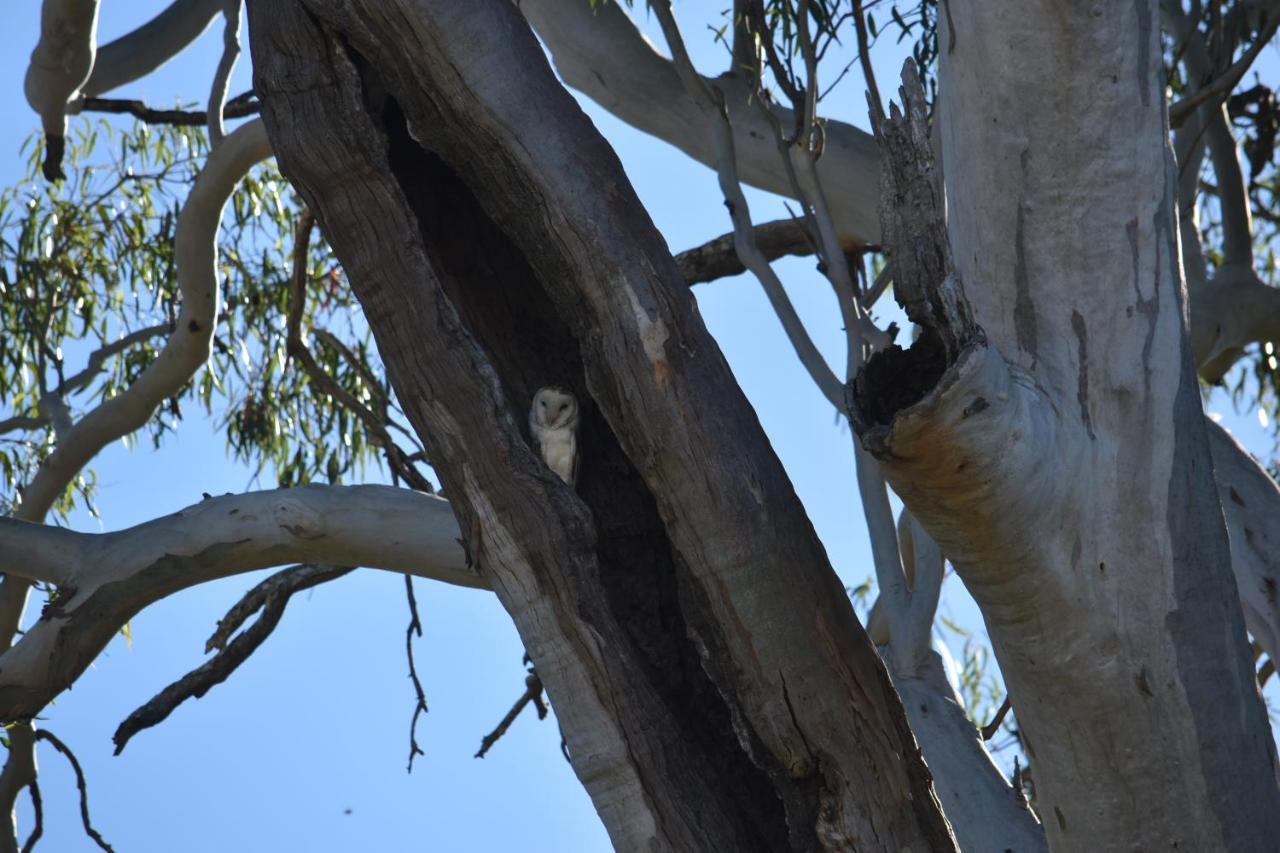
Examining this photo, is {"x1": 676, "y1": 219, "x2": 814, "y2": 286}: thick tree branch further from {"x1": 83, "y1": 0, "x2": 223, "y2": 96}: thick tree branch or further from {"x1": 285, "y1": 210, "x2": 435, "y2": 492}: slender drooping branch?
{"x1": 83, "y1": 0, "x2": 223, "y2": 96}: thick tree branch

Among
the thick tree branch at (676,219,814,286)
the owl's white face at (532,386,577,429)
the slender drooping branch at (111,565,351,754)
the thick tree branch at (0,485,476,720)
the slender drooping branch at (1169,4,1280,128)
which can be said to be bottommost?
the owl's white face at (532,386,577,429)

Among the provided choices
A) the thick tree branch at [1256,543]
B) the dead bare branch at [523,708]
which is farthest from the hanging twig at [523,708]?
the thick tree branch at [1256,543]

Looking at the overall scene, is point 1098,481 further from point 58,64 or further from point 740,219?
point 58,64

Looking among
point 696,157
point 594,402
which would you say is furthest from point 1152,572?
point 696,157

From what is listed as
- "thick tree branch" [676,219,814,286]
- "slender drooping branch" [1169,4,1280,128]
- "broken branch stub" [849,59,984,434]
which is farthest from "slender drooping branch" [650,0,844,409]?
"broken branch stub" [849,59,984,434]

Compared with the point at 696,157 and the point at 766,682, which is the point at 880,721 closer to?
the point at 766,682

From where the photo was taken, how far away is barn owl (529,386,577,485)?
1945 millimetres

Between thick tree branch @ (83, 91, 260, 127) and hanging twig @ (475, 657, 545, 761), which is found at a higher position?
thick tree branch @ (83, 91, 260, 127)

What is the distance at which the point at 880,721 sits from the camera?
1828mm

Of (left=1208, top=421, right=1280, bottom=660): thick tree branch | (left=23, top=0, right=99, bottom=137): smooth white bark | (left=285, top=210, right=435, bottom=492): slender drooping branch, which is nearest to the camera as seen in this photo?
(left=1208, top=421, right=1280, bottom=660): thick tree branch

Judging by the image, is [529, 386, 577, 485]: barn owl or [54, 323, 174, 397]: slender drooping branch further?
[54, 323, 174, 397]: slender drooping branch

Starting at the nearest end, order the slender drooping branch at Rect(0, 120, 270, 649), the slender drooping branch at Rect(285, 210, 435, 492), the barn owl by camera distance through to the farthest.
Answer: the barn owl < the slender drooping branch at Rect(285, 210, 435, 492) < the slender drooping branch at Rect(0, 120, 270, 649)

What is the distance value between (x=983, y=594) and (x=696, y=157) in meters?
2.87

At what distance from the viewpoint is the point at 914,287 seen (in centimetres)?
150
